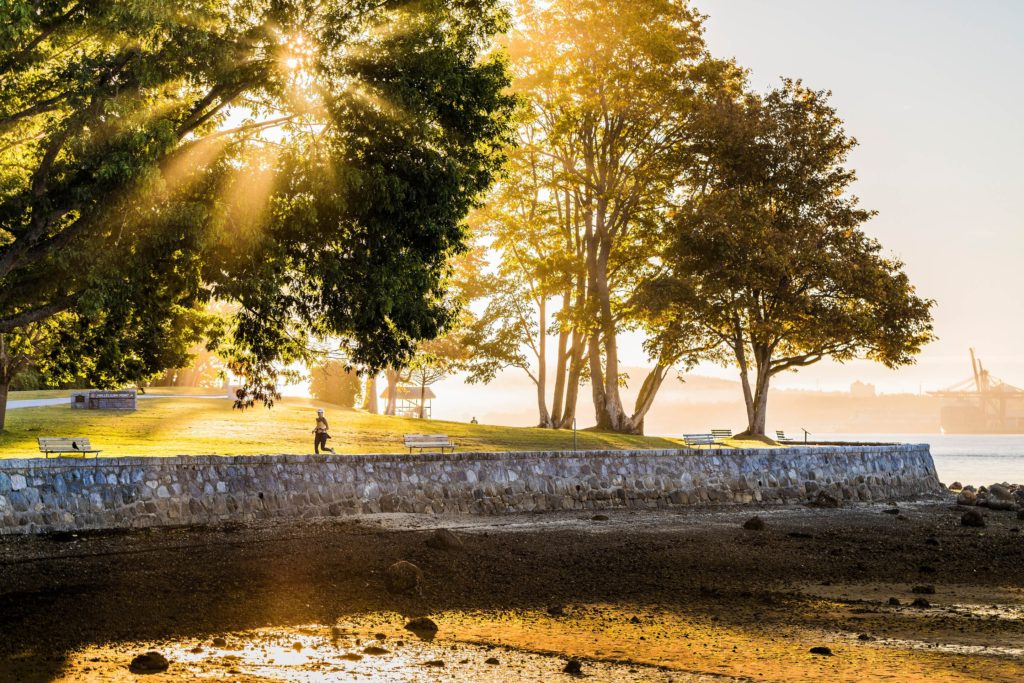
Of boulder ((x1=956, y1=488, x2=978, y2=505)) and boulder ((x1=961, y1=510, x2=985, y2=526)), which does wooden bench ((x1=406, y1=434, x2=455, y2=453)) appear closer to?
boulder ((x1=961, y1=510, x2=985, y2=526))

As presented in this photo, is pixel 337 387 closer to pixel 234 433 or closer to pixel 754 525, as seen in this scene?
pixel 234 433

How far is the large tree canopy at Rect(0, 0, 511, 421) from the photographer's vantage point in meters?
15.0

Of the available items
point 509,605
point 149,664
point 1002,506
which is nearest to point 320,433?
point 509,605

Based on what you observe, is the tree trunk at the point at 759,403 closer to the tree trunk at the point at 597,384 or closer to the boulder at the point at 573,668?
the tree trunk at the point at 597,384

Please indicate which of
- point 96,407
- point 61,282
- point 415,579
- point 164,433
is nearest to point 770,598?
point 415,579

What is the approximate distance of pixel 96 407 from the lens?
39.5 m

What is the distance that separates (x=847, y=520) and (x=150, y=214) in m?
18.5

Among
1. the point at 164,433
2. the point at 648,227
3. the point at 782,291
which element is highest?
the point at 648,227

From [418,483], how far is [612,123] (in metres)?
23.6

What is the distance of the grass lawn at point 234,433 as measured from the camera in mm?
26562

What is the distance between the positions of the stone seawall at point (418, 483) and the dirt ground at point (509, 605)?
0.82 metres

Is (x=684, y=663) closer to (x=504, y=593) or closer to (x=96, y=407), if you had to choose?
(x=504, y=593)

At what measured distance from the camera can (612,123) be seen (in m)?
41.3

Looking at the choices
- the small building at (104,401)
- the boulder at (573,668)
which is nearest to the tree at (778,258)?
the small building at (104,401)
